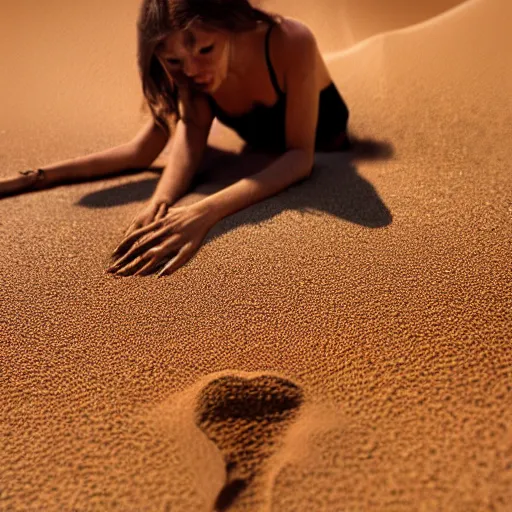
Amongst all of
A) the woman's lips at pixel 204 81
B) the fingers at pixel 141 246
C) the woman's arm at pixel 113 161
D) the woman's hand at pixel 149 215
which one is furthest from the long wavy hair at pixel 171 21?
the fingers at pixel 141 246

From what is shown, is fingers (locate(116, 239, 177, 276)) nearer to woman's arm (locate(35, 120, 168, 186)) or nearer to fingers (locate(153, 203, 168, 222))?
fingers (locate(153, 203, 168, 222))

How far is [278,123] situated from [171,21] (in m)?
0.49

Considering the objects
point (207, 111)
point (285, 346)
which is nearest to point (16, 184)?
point (207, 111)

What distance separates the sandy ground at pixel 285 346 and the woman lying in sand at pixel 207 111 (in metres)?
0.06

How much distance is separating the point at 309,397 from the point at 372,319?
0.71ft

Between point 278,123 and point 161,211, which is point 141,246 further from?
point 278,123

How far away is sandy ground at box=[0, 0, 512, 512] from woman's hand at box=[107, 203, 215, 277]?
4 centimetres

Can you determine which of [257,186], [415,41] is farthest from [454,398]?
[415,41]

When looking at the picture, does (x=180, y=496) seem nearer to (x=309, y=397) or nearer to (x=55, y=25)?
(x=309, y=397)

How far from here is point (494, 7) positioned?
2.45 m

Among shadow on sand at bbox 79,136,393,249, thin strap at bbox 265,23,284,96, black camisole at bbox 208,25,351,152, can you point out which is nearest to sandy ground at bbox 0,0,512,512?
shadow on sand at bbox 79,136,393,249

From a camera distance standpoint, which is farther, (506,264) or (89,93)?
(89,93)

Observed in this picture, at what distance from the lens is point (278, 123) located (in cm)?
167

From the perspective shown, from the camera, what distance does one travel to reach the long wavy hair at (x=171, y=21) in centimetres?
129
